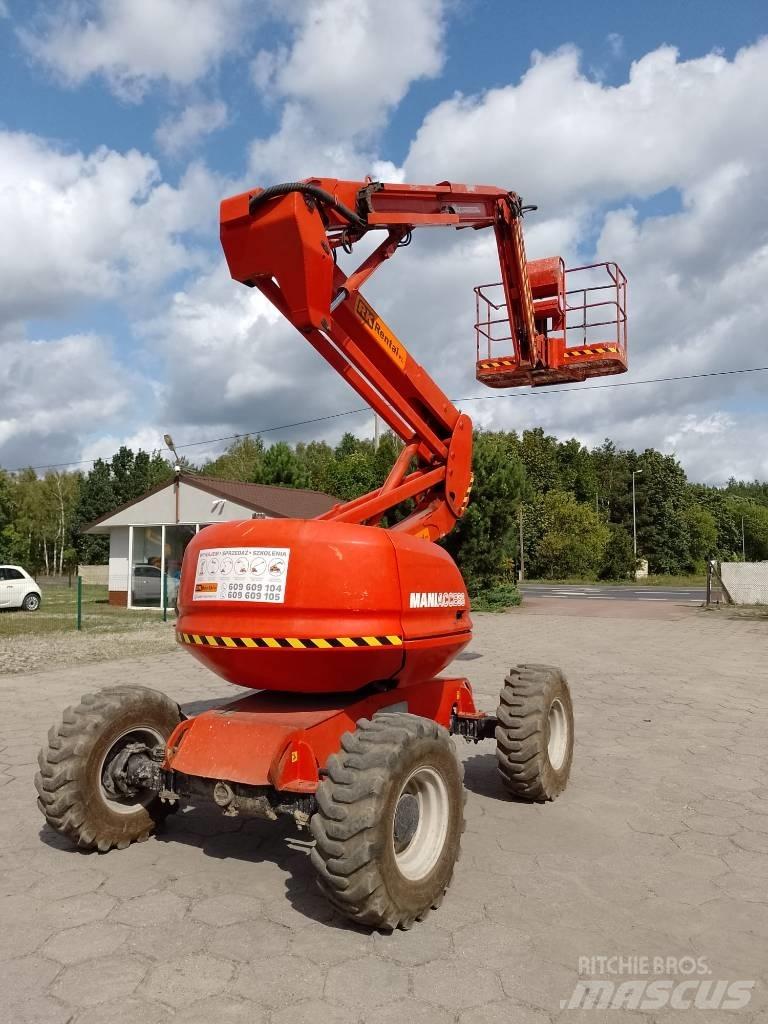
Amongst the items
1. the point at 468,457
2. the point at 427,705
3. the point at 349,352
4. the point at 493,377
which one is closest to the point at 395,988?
the point at 427,705

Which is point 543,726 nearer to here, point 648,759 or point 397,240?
point 648,759

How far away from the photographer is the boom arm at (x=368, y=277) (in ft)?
15.1

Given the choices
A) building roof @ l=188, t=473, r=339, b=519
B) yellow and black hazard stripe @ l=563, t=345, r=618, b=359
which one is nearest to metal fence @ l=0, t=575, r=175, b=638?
building roof @ l=188, t=473, r=339, b=519

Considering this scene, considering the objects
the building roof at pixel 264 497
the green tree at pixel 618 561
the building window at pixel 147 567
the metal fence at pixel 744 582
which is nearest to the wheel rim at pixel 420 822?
the building roof at pixel 264 497

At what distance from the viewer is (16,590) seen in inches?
952

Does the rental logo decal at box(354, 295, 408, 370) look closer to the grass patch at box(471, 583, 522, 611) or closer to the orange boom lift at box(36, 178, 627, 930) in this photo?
the orange boom lift at box(36, 178, 627, 930)

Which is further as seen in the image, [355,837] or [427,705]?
[427,705]

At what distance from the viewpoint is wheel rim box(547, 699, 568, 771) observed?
18.5ft

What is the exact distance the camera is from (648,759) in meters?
6.52

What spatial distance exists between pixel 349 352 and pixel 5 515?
61.2 metres

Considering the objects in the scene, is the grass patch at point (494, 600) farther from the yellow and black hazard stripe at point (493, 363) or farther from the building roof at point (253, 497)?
the yellow and black hazard stripe at point (493, 363)

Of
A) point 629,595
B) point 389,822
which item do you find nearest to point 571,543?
point 629,595

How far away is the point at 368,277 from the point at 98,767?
3.58 m

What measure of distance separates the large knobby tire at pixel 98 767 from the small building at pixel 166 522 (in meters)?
17.9
